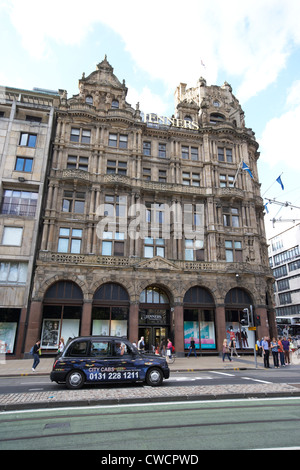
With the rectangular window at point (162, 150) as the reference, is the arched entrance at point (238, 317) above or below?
below

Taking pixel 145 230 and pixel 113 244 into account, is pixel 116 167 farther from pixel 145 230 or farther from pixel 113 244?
pixel 113 244

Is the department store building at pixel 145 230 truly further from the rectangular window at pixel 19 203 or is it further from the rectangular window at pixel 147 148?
the rectangular window at pixel 19 203

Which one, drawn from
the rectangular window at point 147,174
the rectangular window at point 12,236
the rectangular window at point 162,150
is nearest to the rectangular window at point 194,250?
the rectangular window at point 147,174

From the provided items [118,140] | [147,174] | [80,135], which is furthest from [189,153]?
[80,135]

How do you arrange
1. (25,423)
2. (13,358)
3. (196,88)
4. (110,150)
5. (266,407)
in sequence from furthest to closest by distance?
1. (196,88)
2. (110,150)
3. (13,358)
4. (266,407)
5. (25,423)

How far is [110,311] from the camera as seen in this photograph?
27.7 m

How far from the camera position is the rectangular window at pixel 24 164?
3027 cm

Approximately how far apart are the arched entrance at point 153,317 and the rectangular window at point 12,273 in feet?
37.9

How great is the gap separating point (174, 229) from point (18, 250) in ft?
52.0

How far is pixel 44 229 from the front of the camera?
28.9 m

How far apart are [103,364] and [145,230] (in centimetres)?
2007

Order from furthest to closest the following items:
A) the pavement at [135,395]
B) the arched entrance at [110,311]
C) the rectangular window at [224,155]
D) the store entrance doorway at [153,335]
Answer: the rectangular window at [224,155], the store entrance doorway at [153,335], the arched entrance at [110,311], the pavement at [135,395]
